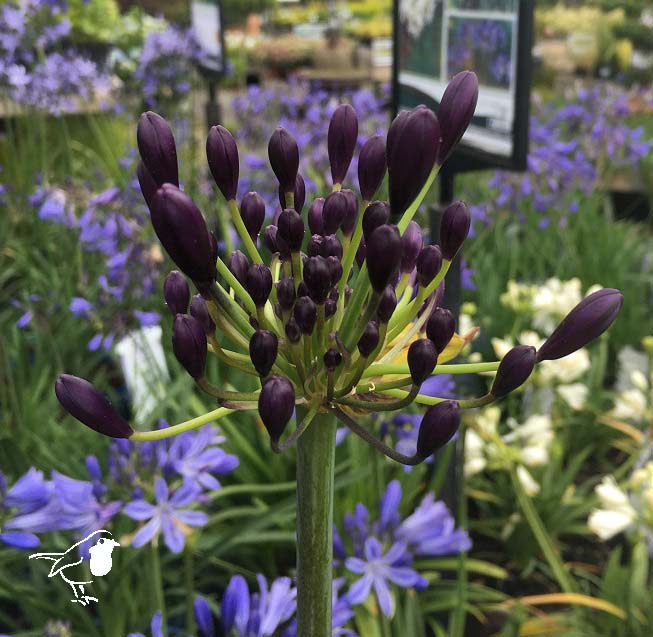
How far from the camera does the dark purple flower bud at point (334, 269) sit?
0.45 m

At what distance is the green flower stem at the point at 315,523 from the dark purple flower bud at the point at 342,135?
0.59ft

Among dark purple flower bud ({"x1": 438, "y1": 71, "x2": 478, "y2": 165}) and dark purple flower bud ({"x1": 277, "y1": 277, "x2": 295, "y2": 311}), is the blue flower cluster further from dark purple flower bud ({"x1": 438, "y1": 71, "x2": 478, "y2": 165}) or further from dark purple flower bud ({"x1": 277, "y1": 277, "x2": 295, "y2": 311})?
dark purple flower bud ({"x1": 438, "y1": 71, "x2": 478, "y2": 165})

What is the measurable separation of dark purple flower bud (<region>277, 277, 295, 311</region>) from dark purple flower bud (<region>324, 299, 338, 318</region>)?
0.02 m

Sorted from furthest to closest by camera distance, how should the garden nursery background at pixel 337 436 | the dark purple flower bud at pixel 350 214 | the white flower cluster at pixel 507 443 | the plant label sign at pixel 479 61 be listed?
the white flower cluster at pixel 507 443
the plant label sign at pixel 479 61
the garden nursery background at pixel 337 436
the dark purple flower bud at pixel 350 214

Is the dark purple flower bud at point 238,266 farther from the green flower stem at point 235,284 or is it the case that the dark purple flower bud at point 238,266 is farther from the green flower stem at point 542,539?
the green flower stem at point 542,539

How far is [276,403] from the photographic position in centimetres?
41

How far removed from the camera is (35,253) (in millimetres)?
2582

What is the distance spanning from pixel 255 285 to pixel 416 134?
0.41 feet

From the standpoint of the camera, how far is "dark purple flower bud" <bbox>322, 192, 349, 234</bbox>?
19.1 inches

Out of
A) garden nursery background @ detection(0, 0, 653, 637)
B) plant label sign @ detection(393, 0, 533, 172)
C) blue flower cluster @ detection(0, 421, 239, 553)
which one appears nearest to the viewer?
blue flower cluster @ detection(0, 421, 239, 553)

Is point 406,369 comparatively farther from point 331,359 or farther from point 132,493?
point 132,493

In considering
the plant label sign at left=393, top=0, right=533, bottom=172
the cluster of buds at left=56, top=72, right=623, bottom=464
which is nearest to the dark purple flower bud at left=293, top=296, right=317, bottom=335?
the cluster of buds at left=56, top=72, right=623, bottom=464

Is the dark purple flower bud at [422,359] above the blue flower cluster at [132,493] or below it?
above

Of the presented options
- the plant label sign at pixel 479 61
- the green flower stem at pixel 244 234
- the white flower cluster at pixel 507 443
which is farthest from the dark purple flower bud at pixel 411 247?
the white flower cluster at pixel 507 443
